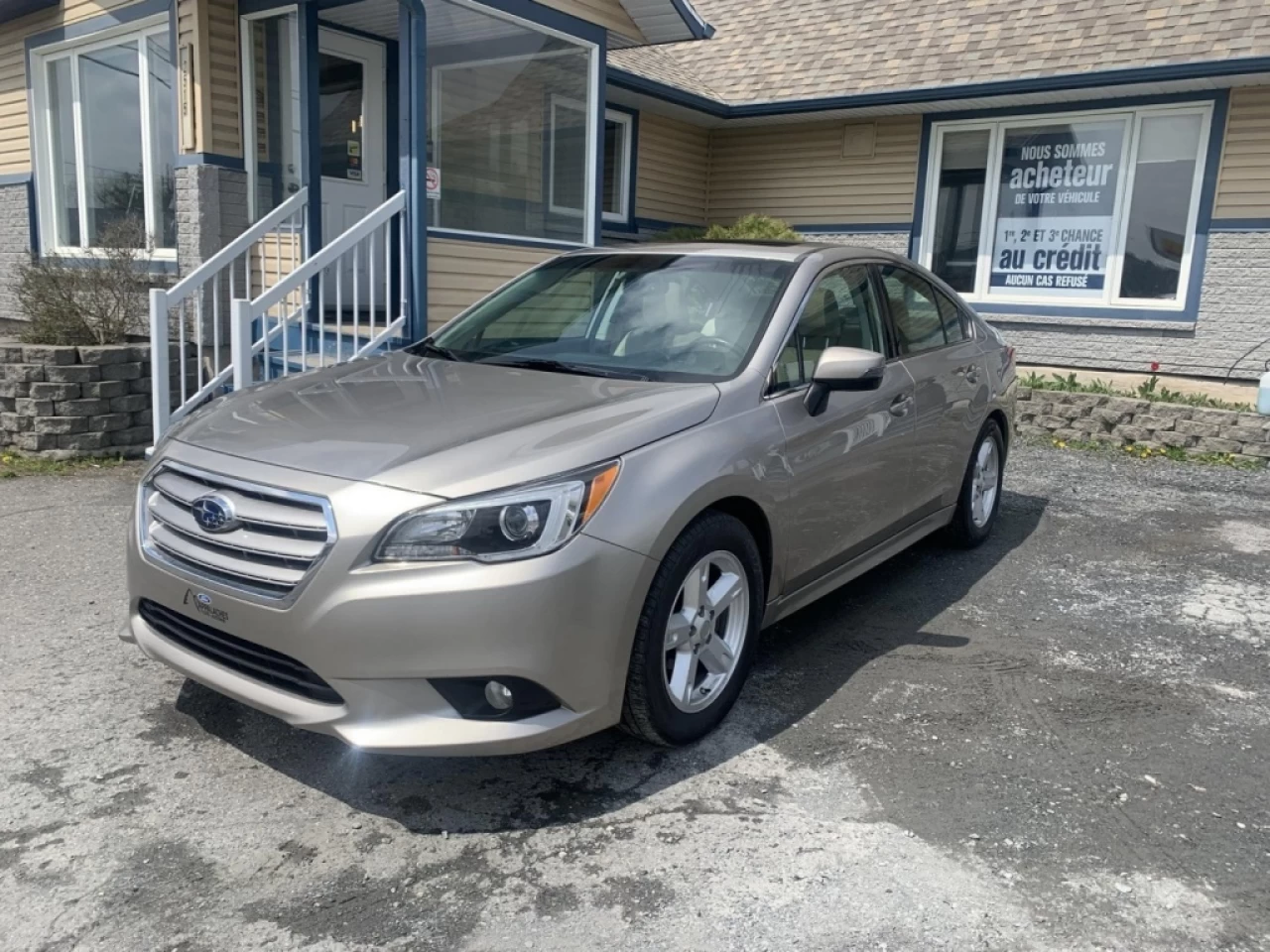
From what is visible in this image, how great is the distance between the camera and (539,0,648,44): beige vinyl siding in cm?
883

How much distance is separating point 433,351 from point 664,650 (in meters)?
1.88

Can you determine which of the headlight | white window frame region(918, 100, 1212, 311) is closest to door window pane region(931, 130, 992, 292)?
white window frame region(918, 100, 1212, 311)

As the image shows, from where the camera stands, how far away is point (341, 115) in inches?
366

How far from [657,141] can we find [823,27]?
8.67 ft

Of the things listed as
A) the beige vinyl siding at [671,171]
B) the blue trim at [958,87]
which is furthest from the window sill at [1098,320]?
the beige vinyl siding at [671,171]

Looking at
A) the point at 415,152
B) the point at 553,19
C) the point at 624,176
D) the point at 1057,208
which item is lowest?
the point at 415,152

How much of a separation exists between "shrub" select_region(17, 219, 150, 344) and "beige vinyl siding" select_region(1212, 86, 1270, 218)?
10.3 m

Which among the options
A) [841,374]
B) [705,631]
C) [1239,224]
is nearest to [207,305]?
[841,374]

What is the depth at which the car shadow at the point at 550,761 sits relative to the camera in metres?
3.03

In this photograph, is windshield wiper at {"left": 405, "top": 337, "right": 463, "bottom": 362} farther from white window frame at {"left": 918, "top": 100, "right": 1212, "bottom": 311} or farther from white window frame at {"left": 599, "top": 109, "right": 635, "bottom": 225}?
white window frame at {"left": 918, "top": 100, "right": 1212, "bottom": 311}

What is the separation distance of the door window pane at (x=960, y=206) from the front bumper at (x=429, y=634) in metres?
10.8

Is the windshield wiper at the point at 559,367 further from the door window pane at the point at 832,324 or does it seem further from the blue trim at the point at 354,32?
the blue trim at the point at 354,32

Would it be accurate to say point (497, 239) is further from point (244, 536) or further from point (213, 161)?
point (244, 536)

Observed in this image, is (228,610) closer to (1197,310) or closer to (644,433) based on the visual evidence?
(644,433)
